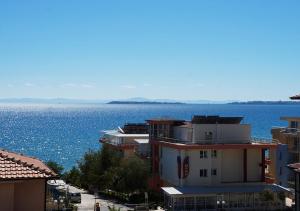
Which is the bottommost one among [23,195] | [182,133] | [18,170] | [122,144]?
[122,144]

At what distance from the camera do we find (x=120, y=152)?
226 feet

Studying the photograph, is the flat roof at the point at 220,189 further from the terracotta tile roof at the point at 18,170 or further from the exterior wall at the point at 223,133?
the terracotta tile roof at the point at 18,170

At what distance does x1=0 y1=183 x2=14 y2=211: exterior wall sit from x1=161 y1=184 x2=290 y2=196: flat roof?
3203 centimetres

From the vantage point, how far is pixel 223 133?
5731 cm

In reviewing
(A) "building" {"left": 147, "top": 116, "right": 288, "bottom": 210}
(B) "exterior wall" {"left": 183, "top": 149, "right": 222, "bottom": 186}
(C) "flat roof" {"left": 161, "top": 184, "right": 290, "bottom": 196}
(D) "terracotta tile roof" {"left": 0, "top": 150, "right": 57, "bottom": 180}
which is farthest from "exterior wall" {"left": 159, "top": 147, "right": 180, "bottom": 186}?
(D) "terracotta tile roof" {"left": 0, "top": 150, "right": 57, "bottom": 180}

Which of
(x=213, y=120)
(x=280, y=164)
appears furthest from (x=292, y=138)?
(x=213, y=120)

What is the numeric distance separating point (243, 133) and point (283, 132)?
12661 mm

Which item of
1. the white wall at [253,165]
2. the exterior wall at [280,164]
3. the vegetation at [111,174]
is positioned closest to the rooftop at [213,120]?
the white wall at [253,165]

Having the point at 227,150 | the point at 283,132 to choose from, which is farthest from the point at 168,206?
the point at 283,132

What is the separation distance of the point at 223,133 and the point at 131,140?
16.6 metres

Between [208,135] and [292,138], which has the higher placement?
[208,135]

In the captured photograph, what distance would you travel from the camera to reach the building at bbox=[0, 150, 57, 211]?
1880 cm

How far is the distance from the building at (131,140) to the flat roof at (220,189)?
1093 cm

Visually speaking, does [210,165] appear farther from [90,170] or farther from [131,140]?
[131,140]
